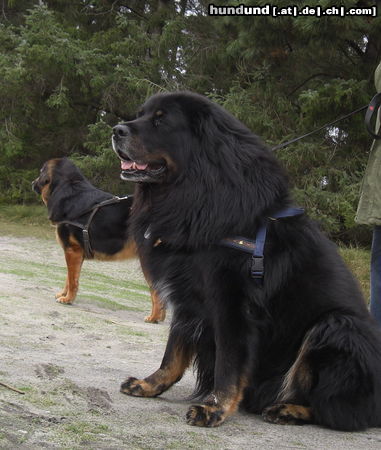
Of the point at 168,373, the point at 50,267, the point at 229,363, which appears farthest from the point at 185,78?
the point at 229,363

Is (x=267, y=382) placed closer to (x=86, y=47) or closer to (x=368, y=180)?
(x=368, y=180)

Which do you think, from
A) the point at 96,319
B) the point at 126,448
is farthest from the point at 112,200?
the point at 126,448

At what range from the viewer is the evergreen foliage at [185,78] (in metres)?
11.9

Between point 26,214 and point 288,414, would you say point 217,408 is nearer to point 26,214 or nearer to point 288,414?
point 288,414

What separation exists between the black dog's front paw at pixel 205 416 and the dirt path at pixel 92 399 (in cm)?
5

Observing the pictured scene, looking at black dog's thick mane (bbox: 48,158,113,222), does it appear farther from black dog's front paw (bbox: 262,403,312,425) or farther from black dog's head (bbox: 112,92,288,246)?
black dog's front paw (bbox: 262,403,312,425)

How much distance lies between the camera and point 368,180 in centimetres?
455

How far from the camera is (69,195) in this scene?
8.20m

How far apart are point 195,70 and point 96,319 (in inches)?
479

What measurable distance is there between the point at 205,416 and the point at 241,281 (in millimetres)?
660

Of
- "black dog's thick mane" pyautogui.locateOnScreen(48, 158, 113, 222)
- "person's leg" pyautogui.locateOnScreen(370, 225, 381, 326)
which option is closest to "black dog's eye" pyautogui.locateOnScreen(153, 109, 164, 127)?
"person's leg" pyautogui.locateOnScreen(370, 225, 381, 326)

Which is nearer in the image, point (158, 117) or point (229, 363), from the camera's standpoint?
point (229, 363)

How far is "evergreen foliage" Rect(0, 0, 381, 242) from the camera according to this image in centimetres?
1186

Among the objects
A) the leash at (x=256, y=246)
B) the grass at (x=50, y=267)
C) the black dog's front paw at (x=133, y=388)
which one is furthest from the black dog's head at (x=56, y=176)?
the leash at (x=256, y=246)
